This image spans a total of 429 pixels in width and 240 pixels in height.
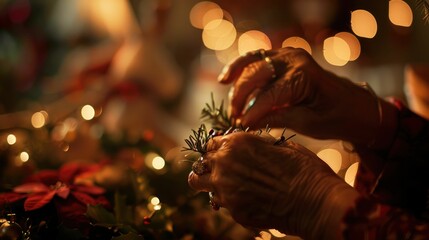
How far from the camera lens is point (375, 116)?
1.77 ft

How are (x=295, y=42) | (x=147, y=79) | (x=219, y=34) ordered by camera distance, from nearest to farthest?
1. (x=295, y=42)
2. (x=147, y=79)
3. (x=219, y=34)

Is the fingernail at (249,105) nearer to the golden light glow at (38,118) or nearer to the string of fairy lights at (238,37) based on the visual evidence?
the golden light glow at (38,118)

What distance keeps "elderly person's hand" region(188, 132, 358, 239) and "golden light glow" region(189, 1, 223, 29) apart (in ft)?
7.38

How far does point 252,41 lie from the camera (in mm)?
2246

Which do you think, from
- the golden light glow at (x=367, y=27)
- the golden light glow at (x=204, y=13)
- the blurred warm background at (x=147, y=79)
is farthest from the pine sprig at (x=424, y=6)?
the golden light glow at (x=204, y=13)

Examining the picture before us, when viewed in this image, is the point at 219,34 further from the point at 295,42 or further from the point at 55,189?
the point at 55,189

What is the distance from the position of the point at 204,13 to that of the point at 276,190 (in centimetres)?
232

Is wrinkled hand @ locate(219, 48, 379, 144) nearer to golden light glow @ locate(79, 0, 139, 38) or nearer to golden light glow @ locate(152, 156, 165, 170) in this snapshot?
golden light glow @ locate(152, 156, 165, 170)

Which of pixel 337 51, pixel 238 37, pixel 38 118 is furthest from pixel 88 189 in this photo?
pixel 238 37

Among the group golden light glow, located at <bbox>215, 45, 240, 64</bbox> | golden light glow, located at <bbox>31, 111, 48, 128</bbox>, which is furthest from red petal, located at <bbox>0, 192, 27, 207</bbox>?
golden light glow, located at <bbox>215, 45, 240, 64</bbox>

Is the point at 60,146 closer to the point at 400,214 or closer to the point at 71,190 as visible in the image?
the point at 71,190

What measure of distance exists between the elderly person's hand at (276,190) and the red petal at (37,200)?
0.16 meters

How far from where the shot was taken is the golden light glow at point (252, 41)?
6.97 ft

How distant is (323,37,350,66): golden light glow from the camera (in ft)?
6.59
